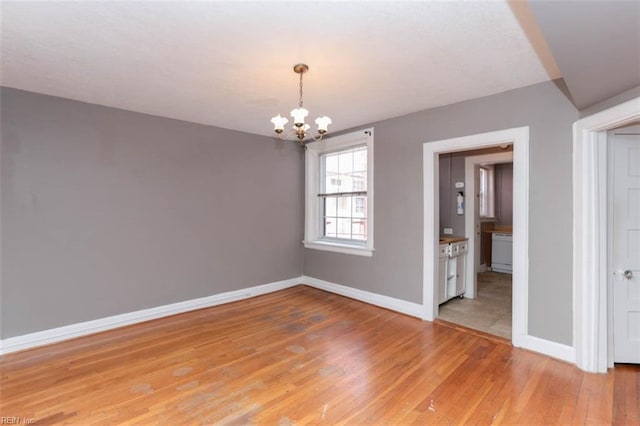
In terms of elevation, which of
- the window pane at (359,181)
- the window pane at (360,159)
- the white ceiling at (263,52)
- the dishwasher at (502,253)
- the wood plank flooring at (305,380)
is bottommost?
the wood plank flooring at (305,380)

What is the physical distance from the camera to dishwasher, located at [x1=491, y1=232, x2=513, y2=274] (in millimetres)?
6184

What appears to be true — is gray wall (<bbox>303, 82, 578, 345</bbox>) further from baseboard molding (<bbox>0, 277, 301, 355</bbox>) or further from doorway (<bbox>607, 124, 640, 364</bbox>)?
baseboard molding (<bbox>0, 277, 301, 355</bbox>)

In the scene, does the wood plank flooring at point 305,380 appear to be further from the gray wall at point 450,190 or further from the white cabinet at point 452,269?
the gray wall at point 450,190

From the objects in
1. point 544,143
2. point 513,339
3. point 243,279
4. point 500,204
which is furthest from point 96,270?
point 500,204

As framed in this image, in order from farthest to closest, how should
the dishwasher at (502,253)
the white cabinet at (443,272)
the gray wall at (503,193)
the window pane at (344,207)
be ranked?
the gray wall at (503,193) → the dishwasher at (502,253) → the window pane at (344,207) → the white cabinet at (443,272)

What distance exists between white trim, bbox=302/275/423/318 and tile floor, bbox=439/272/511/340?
14.9 inches

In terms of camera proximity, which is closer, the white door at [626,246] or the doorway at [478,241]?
the white door at [626,246]

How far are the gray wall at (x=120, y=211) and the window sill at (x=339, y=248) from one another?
716 millimetres

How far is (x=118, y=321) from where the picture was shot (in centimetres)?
350

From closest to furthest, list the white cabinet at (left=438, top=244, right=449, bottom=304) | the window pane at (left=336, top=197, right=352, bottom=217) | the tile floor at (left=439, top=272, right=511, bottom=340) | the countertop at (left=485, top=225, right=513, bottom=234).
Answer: the tile floor at (left=439, top=272, right=511, bottom=340), the white cabinet at (left=438, top=244, right=449, bottom=304), the window pane at (left=336, top=197, right=352, bottom=217), the countertop at (left=485, top=225, right=513, bottom=234)

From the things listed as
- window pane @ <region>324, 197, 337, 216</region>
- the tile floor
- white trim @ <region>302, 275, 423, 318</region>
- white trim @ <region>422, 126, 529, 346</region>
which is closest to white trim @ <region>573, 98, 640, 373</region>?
white trim @ <region>422, 126, 529, 346</region>

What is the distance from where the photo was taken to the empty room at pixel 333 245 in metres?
1.96

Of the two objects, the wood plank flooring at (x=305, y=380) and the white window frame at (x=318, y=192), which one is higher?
the white window frame at (x=318, y=192)

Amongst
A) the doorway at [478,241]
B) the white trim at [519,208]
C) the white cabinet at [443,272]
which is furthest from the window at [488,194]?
the white trim at [519,208]
